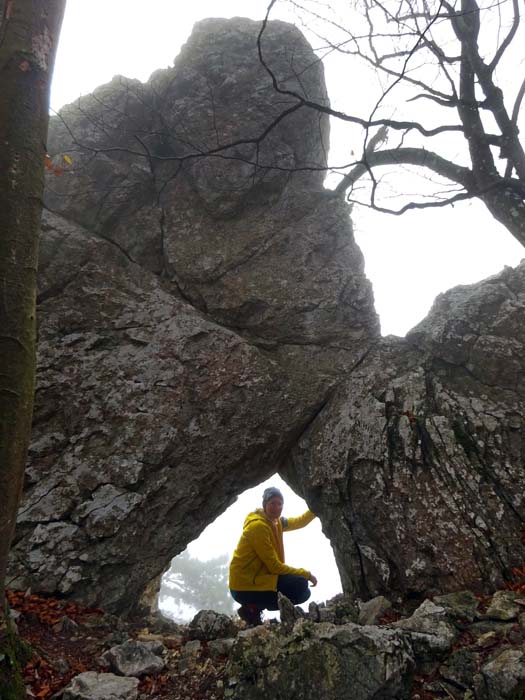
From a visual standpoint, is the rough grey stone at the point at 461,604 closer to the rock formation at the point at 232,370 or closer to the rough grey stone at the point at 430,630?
the rough grey stone at the point at 430,630

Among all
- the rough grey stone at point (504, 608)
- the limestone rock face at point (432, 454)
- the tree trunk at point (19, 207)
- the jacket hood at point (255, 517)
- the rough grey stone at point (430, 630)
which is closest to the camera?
the tree trunk at point (19, 207)

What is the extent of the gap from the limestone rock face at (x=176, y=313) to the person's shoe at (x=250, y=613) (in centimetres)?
113

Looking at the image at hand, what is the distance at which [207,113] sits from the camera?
29.3 feet

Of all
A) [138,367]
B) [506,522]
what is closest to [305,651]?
[506,522]

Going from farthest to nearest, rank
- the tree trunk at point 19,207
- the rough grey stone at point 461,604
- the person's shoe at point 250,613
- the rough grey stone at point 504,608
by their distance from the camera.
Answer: the person's shoe at point 250,613 < the rough grey stone at point 461,604 < the rough grey stone at point 504,608 < the tree trunk at point 19,207

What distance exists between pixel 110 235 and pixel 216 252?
188 cm

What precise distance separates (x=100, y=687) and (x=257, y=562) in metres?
2.64

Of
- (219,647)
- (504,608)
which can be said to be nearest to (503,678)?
(504,608)

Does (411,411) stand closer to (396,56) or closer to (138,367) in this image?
(138,367)

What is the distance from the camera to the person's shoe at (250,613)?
17.7 ft

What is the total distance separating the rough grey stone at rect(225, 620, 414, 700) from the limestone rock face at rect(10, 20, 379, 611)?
2.53m

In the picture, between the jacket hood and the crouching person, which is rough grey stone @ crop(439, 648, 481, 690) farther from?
the jacket hood

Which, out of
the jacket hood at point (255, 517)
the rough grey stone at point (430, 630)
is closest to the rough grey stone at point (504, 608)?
the rough grey stone at point (430, 630)

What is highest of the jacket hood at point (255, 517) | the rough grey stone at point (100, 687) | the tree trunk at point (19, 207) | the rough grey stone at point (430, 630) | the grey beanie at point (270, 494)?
the tree trunk at point (19, 207)
